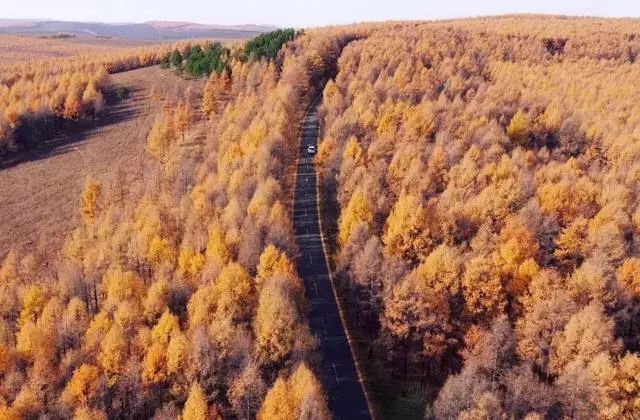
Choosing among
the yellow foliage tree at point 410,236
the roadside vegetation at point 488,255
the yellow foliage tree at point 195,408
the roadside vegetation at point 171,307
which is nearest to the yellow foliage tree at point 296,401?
the roadside vegetation at point 171,307

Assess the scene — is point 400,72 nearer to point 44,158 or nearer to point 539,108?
point 539,108

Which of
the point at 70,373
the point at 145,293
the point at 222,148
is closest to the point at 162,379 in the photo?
the point at 70,373

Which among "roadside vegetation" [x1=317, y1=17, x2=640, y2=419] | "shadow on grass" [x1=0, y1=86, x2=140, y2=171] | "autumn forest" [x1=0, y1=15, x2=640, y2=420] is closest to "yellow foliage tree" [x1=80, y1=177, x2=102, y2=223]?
"autumn forest" [x1=0, y1=15, x2=640, y2=420]

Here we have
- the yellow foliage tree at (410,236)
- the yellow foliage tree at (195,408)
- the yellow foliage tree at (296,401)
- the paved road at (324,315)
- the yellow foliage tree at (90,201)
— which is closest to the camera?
the yellow foliage tree at (296,401)

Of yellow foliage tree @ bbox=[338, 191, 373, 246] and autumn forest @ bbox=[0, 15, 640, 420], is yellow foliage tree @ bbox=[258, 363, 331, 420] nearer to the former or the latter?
autumn forest @ bbox=[0, 15, 640, 420]

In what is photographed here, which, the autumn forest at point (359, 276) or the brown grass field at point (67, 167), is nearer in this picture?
the autumn forest at point (359, 276)

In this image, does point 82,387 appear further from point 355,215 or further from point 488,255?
point 488,255

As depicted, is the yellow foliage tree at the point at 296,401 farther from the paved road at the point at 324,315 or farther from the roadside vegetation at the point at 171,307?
the paved road at the point at 324,315
